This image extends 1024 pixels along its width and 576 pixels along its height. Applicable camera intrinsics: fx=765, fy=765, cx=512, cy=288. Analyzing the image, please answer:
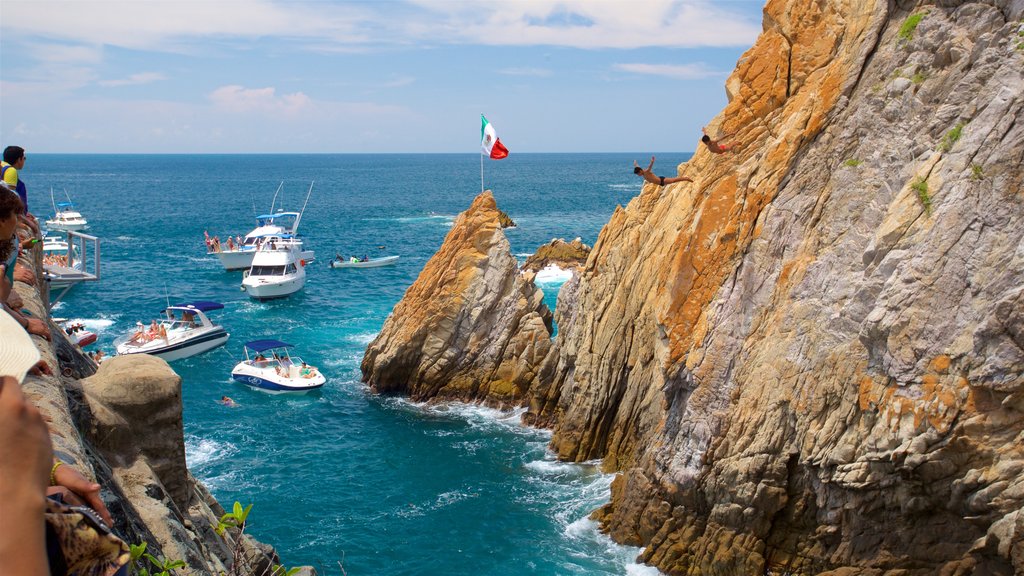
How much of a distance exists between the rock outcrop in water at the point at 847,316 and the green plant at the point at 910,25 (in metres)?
0.04

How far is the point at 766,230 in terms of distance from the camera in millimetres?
20172

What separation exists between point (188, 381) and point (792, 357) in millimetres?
29970

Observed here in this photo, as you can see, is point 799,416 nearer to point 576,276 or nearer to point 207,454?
point 576,276

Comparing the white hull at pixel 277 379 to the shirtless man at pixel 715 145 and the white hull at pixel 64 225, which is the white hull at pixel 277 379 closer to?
the shirtless man at pixel 715 145

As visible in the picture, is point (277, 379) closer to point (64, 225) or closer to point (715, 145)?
point (715, 145)

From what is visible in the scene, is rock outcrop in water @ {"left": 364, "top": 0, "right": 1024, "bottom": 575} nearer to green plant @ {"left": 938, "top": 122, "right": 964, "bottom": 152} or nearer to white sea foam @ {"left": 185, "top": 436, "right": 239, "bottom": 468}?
green plant @ {"left": 938, "top": 122, "right": 964, "bottom": 152}

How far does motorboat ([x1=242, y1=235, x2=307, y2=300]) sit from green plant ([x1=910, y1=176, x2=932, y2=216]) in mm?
45782

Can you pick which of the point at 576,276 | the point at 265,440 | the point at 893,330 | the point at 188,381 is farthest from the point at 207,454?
the point at 893,330

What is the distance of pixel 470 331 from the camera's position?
34.9 m

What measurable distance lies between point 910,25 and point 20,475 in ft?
68.4

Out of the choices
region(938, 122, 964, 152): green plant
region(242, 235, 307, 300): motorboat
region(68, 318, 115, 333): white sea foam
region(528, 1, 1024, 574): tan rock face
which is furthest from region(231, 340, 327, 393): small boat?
region(938, 122, 964, 152): green plant

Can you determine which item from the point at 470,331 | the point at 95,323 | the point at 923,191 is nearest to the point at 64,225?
the point at 95,323

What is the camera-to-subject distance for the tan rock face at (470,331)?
34.6 meters

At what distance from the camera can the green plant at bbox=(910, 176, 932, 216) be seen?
16.6 meters
